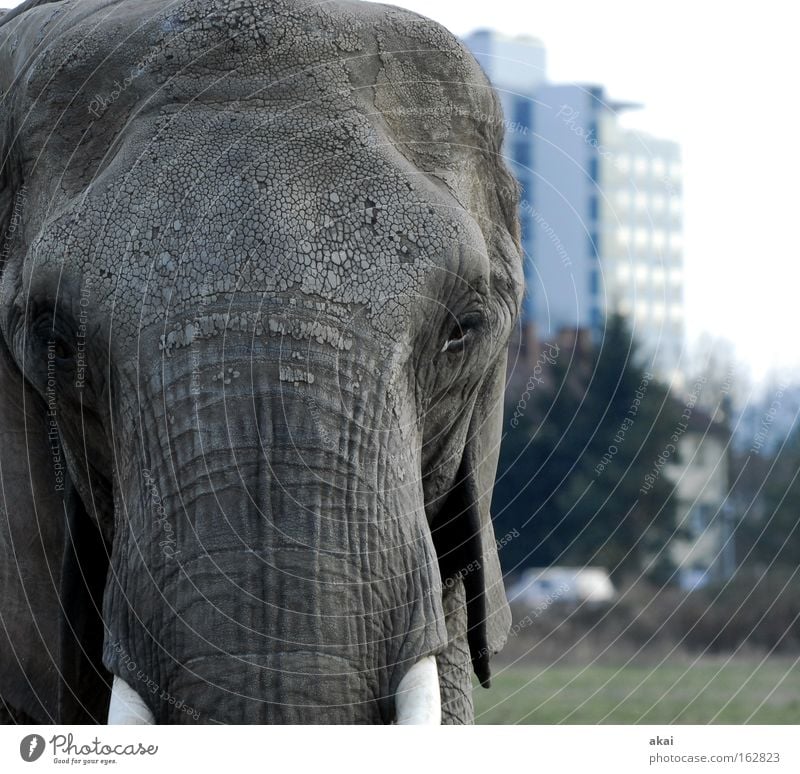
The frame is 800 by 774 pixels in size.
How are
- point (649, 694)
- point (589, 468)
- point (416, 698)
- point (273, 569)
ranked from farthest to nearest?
point (589, 468) → point (649, 694) → point (416, 698) → point (273, 569)

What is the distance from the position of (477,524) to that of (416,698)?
578mm

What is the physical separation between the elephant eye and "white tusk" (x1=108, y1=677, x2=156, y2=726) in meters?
0.74

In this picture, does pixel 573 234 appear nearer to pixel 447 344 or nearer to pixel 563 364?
pixel 447 344

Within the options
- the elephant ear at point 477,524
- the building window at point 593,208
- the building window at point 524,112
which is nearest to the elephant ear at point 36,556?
the elephant ear at point 477,524

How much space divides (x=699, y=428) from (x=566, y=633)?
5856 millimetres

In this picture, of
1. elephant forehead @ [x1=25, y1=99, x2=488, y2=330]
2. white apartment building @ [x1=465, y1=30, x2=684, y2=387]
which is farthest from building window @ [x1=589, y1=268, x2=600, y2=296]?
elephant forehead @ [x1=25, y1=99, x2=488, y2=330]

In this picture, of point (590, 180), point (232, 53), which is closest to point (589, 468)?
point (590, 180)

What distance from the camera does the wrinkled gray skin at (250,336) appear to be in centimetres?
216

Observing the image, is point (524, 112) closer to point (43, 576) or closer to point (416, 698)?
point (43, 576)

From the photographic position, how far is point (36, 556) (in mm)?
2865

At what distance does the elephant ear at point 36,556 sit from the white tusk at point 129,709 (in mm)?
430

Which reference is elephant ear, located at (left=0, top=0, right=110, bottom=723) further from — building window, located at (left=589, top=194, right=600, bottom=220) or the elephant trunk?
building window, located at (left=589, top=194, right=600, bottom=220)

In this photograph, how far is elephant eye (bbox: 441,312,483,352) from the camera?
2527mm
